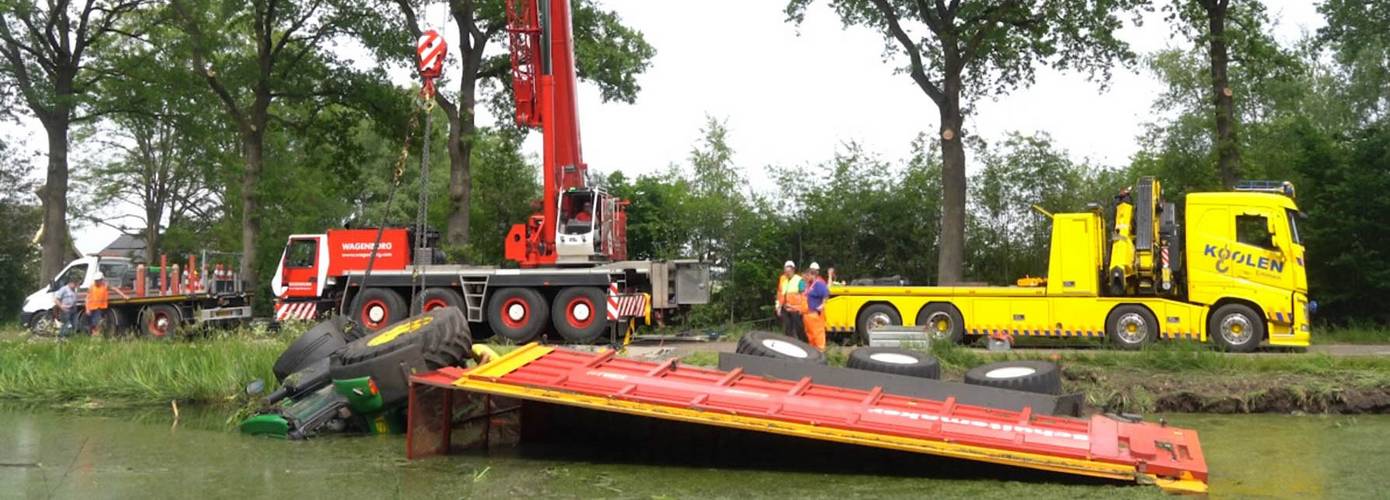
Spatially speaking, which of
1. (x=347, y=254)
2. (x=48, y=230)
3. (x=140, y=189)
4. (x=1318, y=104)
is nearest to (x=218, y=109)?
(x=48, y=230)

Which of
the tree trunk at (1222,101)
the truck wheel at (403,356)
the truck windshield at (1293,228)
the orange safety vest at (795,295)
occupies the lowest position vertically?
the truck wheel at (403,356)

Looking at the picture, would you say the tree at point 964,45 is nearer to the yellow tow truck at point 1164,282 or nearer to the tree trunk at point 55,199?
the yellow tow truck at point 1164,282

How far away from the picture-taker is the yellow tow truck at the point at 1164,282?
16234 mm

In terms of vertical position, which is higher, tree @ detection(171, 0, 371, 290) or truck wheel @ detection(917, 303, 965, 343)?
tree @ detection(171, 0, 371, 290)

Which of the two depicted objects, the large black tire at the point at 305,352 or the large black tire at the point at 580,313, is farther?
the large black tire at the point at 580,313

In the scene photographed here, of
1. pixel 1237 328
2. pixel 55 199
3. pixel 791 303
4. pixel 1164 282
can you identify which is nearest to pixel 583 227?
pixel 791 303

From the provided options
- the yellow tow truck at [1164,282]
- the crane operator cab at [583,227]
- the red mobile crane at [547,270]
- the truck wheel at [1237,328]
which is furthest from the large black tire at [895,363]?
the crane operator cab at [583,227]

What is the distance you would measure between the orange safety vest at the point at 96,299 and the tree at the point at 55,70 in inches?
310

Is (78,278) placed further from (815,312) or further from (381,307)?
(815,312)

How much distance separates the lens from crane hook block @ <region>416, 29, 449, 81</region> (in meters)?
9.23

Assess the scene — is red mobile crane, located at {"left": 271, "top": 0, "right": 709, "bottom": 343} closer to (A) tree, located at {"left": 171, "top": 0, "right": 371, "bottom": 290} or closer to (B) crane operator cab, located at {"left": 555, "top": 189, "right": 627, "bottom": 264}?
(B) crane operator cab, located at {"left": 555, "top": 189, "right": 627, "bottom": 264}

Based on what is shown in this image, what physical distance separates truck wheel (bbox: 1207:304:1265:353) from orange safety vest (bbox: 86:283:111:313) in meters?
18.6

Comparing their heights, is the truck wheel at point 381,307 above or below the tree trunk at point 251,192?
below

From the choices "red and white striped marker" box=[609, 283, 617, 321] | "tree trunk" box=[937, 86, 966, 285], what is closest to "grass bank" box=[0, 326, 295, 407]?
"red and white striped marker" box=[609, 283, 617, 321]
